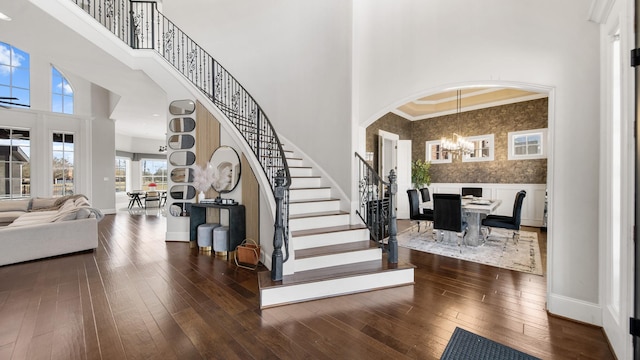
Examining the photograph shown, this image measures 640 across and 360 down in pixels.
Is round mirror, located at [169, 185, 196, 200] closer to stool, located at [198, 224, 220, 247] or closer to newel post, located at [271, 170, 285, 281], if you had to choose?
stool, located at [198, 224, 220, 247]

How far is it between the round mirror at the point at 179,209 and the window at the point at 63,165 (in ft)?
18.6

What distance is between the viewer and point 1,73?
6684mm

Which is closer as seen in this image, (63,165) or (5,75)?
(5,75)

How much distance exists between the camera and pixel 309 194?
4223 millimetres

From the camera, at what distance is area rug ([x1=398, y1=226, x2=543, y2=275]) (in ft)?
12.2

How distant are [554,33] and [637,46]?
108 centimetres

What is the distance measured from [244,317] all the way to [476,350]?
1932mm

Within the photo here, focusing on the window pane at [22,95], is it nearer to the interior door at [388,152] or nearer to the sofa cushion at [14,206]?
Answer: the sofa cushion at [14,206]

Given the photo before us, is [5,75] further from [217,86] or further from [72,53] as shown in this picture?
[217,86]

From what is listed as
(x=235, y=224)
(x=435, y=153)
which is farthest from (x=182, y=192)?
(x=435, y=153)

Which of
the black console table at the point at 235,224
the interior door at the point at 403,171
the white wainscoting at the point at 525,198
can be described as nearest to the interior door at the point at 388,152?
the interior door at the point at 403,171

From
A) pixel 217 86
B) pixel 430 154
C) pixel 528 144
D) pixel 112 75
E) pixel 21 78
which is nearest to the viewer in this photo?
pixel 112 75

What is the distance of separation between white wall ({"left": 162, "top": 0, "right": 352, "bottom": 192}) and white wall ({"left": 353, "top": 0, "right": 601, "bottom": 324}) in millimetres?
1554

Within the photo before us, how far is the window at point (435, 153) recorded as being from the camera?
755 cm
